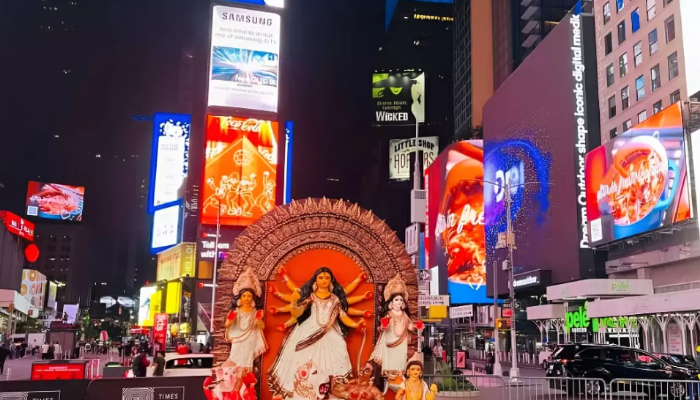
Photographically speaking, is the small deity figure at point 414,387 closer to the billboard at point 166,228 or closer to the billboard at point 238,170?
the billboard at point 238,170

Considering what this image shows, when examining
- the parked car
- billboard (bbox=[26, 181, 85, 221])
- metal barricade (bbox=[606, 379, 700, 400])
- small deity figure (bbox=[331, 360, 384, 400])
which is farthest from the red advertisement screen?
billboard (bbox=[26, 181, 85, 221])

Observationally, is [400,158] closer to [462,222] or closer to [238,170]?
[462,222]

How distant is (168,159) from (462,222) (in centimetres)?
3638

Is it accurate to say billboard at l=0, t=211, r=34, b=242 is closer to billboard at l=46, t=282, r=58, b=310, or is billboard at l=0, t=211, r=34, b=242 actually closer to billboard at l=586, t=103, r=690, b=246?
billboard at l=586, t=103, r=690, b=246

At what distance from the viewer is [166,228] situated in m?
75.7

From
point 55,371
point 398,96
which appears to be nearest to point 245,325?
point 55,371

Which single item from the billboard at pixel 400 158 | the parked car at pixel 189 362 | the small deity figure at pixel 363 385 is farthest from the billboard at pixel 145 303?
the small deity figure at pixel 363 385

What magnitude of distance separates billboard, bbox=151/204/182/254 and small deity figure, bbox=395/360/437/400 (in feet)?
222

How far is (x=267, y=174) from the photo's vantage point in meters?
61.1

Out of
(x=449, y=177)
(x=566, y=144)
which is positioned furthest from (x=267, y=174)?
(x=566, y=144)

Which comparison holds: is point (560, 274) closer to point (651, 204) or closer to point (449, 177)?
point (651, 204)

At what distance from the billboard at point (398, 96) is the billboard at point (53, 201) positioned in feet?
194

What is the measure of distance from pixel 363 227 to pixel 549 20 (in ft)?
216

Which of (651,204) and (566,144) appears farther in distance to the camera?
(566,144)
